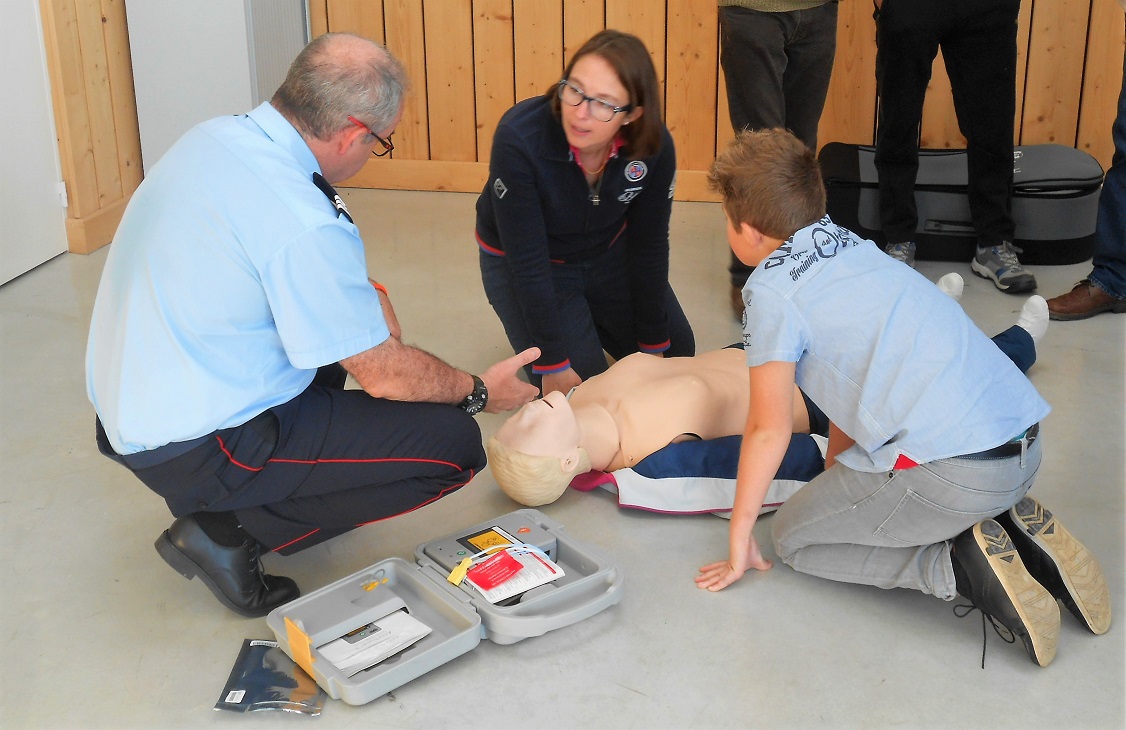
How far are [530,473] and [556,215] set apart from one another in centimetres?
73

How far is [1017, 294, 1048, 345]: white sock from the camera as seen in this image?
2.81m

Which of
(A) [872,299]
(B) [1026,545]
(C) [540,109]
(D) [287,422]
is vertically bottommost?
(B) [1026,545]

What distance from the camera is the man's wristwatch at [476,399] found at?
6.68ft

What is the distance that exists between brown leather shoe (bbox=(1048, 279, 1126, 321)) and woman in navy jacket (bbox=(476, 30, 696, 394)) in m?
1.17

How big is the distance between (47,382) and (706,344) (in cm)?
181

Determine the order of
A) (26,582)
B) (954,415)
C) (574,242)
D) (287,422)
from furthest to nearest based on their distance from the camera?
(574,242) → (26,582) → (287,422) → (954,415)

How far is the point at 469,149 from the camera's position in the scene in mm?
4688

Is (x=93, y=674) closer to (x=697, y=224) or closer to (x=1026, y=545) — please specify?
(x=1026, y=545)

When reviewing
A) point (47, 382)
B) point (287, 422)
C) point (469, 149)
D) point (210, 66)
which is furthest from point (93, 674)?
point (469, 149)

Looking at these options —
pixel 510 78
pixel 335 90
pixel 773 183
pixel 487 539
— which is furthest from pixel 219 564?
pixel 510 78

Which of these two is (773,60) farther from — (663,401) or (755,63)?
(663,401)

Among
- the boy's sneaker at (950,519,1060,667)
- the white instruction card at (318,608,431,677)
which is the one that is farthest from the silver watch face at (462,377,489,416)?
the boy's sneaker at (950,519,1060,667)

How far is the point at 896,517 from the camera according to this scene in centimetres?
184

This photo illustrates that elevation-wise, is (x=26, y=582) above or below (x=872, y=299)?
below
